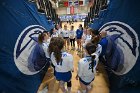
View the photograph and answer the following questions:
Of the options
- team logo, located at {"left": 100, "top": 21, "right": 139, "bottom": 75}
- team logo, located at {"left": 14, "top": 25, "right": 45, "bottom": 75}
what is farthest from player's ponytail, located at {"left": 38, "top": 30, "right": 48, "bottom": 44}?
team logo, located at {"left": 100, "top": 21, "right": 139, "bottom": 75}

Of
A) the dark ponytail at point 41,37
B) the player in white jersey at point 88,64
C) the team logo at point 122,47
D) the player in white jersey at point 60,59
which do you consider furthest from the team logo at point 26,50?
the team logo at point 122,47

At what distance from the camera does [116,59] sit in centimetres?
400

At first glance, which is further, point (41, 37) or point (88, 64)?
point (41, 37)

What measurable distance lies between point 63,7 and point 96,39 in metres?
24.5

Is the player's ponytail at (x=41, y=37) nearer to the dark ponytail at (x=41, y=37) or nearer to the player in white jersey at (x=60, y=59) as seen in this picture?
the dark ponytail at (x=41, y=37)

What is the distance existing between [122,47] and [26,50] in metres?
2.15

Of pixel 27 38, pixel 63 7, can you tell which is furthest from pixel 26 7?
pixel 63 7

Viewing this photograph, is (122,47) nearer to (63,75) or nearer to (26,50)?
(63,75)

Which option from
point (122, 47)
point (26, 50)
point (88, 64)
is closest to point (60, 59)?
point (88, 64)

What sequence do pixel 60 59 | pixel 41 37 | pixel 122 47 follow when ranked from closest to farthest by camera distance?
pixel 60 59
pixel 122 47
pixel 41 37

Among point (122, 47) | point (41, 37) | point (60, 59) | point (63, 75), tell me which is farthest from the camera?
point (41, 37)

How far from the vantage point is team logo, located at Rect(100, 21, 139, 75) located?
10.5 feet

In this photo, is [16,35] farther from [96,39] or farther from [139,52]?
[139,52]

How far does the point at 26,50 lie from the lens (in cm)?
378
